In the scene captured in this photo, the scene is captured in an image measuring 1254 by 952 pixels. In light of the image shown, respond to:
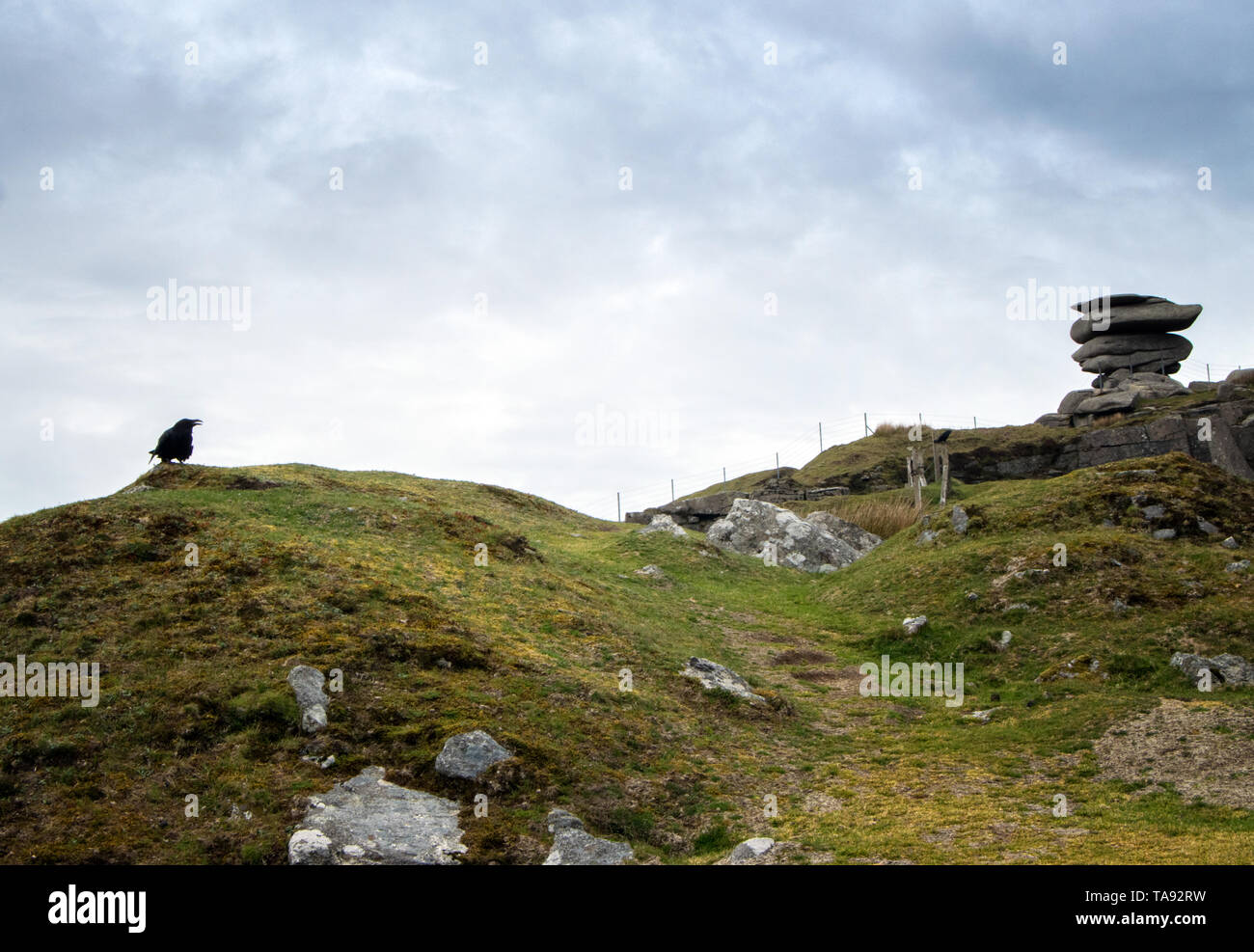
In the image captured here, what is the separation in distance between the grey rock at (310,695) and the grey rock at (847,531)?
30.4 metres

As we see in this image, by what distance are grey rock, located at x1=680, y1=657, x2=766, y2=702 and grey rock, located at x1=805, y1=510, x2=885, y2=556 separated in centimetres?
2199

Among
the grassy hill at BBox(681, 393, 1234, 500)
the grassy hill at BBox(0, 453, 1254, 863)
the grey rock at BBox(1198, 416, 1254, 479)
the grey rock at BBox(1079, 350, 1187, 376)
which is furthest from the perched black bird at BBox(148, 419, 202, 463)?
the grey rock at BBox(1079, 350, 1187, 376)

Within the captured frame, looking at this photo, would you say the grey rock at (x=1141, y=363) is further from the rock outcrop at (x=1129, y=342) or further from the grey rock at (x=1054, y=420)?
the grey rock at (x=1054, y=420)

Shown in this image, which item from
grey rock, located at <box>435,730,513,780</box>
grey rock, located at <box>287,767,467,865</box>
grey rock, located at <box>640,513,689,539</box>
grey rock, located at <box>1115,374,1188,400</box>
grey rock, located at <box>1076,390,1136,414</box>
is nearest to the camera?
grey rock, located at <box>287,767,467,865</box>

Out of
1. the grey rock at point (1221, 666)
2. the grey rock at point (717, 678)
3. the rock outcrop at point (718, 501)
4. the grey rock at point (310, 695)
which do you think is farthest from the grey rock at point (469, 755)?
the rock outcrop at point (718, 501)

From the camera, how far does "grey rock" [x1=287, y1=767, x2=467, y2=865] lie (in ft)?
40.4

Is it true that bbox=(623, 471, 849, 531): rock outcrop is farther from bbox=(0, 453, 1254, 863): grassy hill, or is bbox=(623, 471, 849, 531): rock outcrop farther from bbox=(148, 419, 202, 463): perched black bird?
bbox=(148, 419, 202, 463): perched black bird

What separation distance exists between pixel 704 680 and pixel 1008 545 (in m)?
14.1

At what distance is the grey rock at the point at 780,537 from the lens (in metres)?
41.0

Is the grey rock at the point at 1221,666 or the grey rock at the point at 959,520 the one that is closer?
the grey rock at the point at 1221,666

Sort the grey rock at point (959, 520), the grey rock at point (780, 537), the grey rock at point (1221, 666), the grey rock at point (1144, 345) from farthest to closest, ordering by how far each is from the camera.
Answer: the grey rock at point (1144, 345) → the grey rock at point (780, 537) → the grey rock at point (959, 520) → the grey rock at point (1221, 666)

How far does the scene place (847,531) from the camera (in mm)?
43625

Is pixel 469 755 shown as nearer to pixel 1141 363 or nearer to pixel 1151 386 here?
pixel 1151 386
